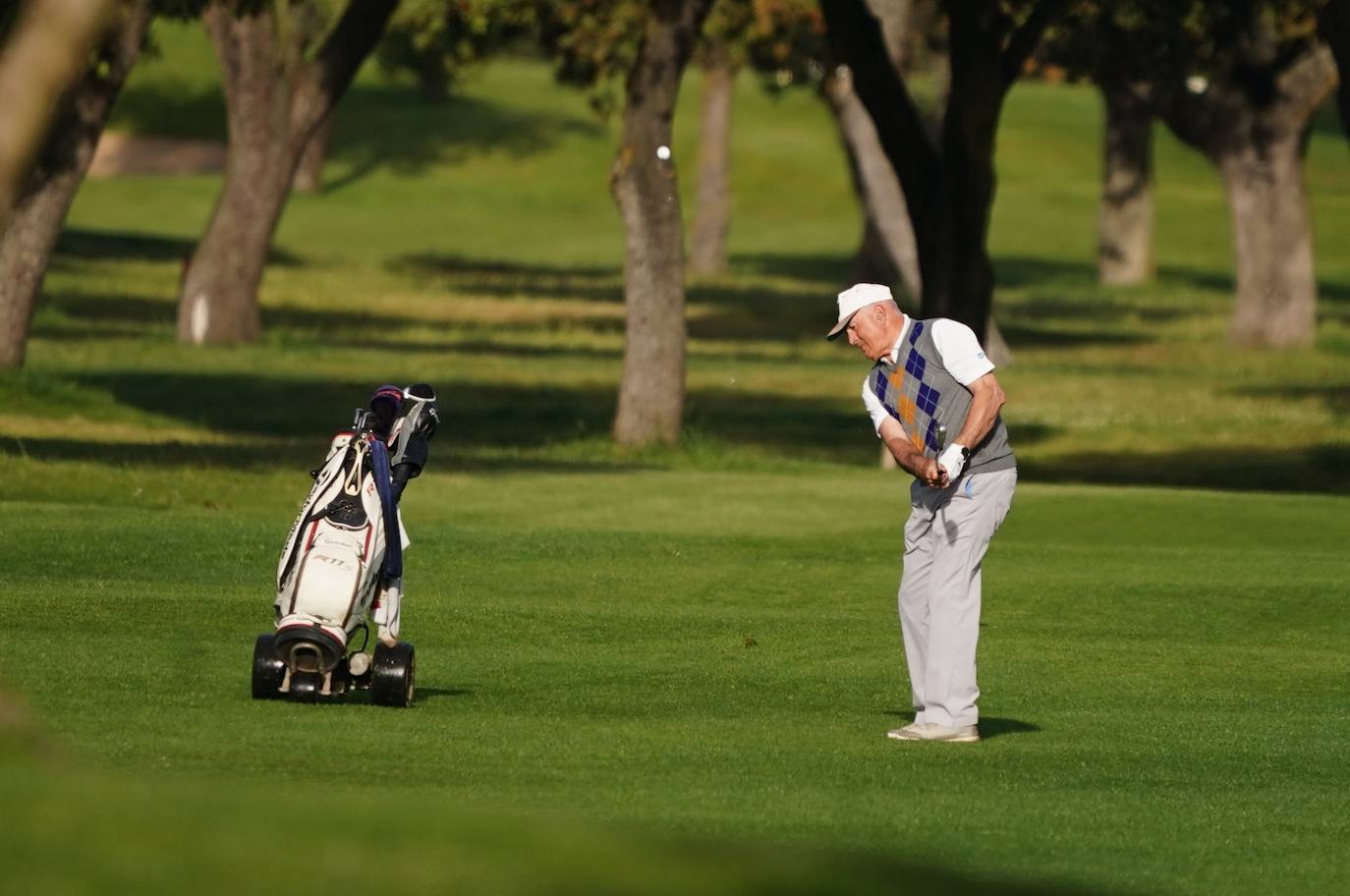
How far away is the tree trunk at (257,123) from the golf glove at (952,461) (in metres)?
23.5

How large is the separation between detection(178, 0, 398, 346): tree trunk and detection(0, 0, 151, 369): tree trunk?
5040mm

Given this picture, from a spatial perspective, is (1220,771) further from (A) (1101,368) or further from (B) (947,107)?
(A) (1101,368)

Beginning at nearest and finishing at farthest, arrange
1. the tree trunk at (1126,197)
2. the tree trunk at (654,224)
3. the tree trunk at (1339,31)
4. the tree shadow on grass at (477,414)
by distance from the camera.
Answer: the tree trunk at (1339,31), the tree trunk at (654,224), the tree shadow on grass at (477,414), the tree trunk at (1126,197)

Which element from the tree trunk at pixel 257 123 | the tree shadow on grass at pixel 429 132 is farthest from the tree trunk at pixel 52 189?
the tree shadow on grass at pixel 429 132

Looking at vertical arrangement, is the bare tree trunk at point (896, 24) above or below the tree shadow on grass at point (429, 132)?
below

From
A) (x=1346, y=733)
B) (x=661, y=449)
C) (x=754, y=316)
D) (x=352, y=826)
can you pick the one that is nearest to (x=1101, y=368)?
(x=754, y=316)

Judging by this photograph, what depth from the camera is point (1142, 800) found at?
9.52 metres

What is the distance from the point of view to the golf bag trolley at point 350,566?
10438 millimetres

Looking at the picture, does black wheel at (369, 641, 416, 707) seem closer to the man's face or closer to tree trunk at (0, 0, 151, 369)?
the man's face

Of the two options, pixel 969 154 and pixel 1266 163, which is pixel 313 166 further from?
pixel 969 154

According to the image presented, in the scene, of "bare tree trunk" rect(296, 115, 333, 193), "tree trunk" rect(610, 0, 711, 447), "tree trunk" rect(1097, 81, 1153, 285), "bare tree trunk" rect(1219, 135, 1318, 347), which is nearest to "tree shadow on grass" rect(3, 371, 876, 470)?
"tree trunk" rect(610, 0, 711, 447)

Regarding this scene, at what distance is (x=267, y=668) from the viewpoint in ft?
35.2

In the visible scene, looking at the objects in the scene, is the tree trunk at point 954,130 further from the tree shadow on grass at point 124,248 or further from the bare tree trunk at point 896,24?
the tree shadow on grass at point 124,248

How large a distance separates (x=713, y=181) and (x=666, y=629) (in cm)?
4508
